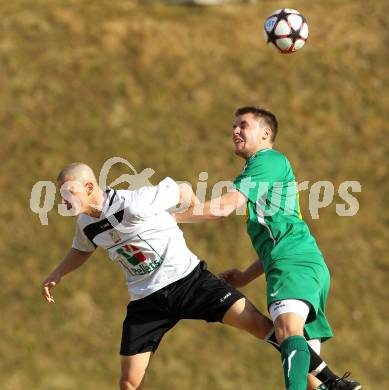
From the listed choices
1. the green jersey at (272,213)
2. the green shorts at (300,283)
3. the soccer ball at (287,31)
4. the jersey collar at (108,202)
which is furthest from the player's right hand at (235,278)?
the soccer ball at (287,31)

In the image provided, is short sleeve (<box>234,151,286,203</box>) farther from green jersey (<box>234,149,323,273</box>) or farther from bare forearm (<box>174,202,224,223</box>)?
bare forearm (<box>174,202,224,223</box>)

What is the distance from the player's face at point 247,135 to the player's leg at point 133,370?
69.9 inches

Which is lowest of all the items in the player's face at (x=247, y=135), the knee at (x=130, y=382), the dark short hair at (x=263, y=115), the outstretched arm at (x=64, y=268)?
the knee at (x=130, y=382)

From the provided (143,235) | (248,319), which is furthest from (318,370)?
(143,235)

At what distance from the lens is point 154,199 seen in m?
6.80

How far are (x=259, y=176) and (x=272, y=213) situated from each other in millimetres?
306

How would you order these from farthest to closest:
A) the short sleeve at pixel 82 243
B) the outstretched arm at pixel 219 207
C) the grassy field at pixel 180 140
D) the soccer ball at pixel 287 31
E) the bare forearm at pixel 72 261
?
1. the grassy field at pixel 180 140
2. the soccer ball at pixel 287 31
3. the bare forearm at pixel 72 261
4. the short sleeve at pixel 82 243
5. the outstretched arm at pixel 219 207

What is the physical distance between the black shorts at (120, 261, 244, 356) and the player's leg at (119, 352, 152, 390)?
5 centimetres

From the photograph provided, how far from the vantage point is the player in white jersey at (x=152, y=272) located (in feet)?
22.3

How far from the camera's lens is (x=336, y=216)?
14648 millimetres

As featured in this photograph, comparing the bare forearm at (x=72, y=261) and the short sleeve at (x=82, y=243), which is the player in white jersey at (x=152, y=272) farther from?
the bare forearm at (x=72, y=261)

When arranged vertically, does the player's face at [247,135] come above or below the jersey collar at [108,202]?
above

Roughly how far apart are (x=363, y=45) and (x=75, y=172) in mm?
11653

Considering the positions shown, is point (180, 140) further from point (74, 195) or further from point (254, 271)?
point (74, 195)
